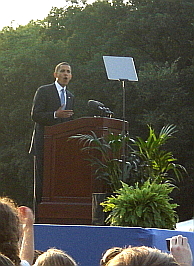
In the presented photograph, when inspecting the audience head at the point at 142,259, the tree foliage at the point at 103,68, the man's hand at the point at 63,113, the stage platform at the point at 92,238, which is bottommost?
the stage platform at the point at 92,238

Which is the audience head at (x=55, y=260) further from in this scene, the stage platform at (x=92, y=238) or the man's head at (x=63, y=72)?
the man's head at (x=63, y=72)

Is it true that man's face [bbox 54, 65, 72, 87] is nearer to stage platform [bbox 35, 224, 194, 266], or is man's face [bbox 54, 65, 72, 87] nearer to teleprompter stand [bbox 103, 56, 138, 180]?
teleprompter stand [bbox 103, 56, 138, 180]

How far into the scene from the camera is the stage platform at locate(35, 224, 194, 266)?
13.4 feet

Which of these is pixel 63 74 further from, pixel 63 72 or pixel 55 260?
pixel 55 260

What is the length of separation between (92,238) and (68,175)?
2.76 metres

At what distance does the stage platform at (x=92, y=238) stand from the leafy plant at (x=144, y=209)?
0.36m

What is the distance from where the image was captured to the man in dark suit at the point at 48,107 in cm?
725

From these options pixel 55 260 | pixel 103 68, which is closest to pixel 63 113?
pixel 55 260

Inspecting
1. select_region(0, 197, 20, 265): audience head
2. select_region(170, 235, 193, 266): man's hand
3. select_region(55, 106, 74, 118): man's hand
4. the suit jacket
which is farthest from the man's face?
select_region(170, 235, 193, 266): man's hand

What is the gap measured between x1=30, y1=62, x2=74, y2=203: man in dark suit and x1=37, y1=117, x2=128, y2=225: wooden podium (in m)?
0.24

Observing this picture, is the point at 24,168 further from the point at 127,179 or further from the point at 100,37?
the point at 127,179

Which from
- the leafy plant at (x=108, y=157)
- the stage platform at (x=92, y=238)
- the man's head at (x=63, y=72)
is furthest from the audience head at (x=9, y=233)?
the man's head at (x=63, y=72)

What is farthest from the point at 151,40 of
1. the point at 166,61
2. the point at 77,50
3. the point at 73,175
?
the point at 73,175

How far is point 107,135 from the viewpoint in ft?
22.3
